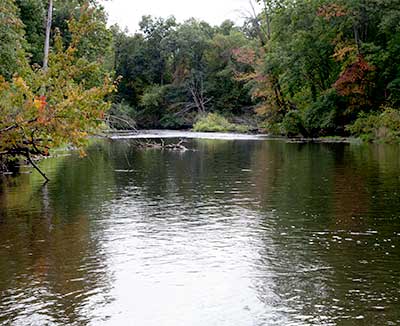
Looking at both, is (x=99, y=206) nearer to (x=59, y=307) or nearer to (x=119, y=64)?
(x=59, y=307)

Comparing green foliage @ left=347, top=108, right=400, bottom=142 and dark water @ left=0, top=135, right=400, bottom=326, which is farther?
green foliage @ left=347, top=108, right=400, bottom=142

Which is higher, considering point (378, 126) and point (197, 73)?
point (197, 73)

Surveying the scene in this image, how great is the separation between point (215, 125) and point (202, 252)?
64.8 metres

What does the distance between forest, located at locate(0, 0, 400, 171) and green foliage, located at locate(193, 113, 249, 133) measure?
0.57 feet

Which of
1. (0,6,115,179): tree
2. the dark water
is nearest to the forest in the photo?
(0,6,115,179): tree

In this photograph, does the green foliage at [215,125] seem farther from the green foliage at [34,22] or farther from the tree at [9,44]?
the tree at [9,44]

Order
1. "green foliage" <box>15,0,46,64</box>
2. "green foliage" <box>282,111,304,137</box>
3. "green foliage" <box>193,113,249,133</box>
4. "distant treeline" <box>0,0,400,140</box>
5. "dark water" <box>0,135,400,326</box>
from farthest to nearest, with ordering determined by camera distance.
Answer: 1. "green foliage" <box>193,113,249,133</box>
2. "green foliage" <box>282,111,304,137</box>
3. "distant treeline" <box>0,0,400,140</box>
4. "green foliage" <box>15,0,46,64</box>
5. "dark water" <box>0,135,400,326</box>

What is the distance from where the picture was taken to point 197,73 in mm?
86562

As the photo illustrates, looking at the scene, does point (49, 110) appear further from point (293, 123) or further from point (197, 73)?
point (197, 73)

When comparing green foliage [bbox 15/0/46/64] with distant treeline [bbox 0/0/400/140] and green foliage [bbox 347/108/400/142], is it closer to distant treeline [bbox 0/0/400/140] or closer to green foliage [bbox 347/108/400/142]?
distant treeline [bbox 0/0/400/140]

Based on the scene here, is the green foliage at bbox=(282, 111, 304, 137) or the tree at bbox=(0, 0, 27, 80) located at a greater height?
the tree at bbox=(0, 0, 27, 80)

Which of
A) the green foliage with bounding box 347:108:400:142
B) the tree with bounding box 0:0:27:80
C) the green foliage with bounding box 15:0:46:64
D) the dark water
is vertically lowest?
the dark water

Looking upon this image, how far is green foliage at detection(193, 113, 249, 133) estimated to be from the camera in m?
72.7

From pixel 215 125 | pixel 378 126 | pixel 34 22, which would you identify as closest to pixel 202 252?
pixel 34 22
